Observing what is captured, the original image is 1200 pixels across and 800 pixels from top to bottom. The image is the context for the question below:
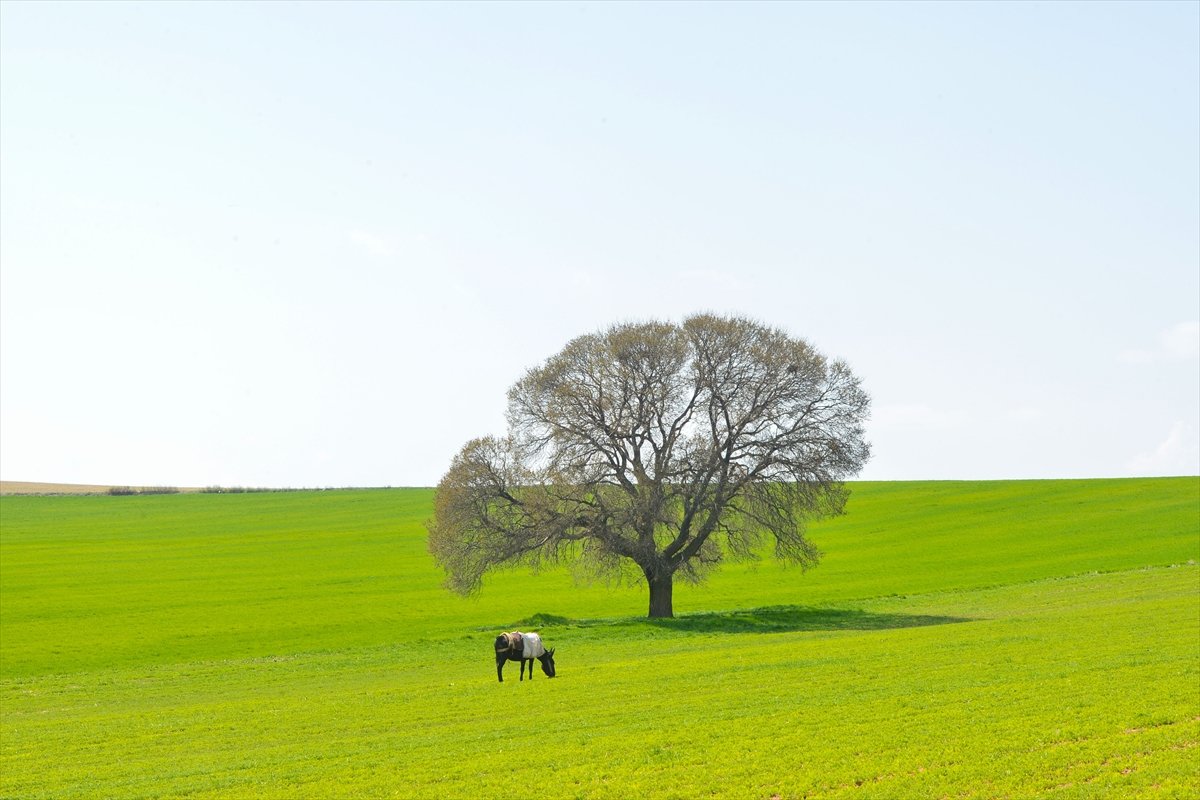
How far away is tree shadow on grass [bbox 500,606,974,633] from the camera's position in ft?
157

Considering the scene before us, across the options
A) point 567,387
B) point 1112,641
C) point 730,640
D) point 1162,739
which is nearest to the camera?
point 1162,739

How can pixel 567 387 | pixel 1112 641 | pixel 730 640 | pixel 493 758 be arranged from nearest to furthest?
1. pixel 493 758
2. pixel 1112 641
3. pixel 730 640
4. pixel 567 387

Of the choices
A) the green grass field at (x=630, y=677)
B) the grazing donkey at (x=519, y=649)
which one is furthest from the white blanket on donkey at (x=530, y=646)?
the green grass field at (x=630, y=677)

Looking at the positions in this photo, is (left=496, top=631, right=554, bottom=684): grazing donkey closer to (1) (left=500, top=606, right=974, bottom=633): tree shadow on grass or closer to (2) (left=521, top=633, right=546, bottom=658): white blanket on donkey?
(2) (left=521, top=633, right=546, bottom=658): white blanket on donkey

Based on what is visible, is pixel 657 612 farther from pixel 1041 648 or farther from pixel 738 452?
pixel 1041 648

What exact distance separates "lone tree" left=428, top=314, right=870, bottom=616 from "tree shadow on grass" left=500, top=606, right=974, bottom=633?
2872mm

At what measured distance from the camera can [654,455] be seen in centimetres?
5403

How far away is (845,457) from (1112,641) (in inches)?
883

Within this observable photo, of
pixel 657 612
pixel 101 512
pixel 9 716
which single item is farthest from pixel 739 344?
pixel 101 512

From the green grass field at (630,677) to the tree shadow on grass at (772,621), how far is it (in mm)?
314

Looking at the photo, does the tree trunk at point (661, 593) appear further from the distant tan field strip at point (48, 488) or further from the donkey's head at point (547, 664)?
the distant tan field strip at point (48, 488)

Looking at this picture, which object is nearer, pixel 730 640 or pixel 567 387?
pixel 730 640

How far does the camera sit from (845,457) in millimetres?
54094

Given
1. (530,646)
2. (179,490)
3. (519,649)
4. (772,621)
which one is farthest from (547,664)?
(179,490)
